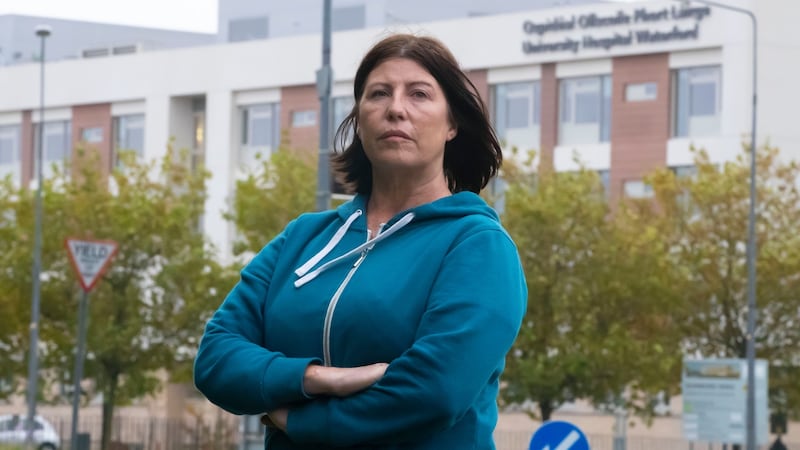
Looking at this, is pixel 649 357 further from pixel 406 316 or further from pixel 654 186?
pixel 406 316

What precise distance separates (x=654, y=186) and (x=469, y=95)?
41.4m

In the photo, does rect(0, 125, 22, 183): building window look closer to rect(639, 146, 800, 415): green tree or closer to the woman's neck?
rect(639, 146, 800, 415): green tree

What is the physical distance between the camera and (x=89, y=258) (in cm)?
2344

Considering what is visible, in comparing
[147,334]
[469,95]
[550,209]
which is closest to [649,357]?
[550,209]

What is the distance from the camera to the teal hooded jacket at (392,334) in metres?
3.18

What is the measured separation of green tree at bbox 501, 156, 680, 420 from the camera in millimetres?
40531

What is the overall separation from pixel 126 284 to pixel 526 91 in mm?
19655

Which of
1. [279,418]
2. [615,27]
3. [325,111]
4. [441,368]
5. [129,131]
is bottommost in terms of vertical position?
[279,418]

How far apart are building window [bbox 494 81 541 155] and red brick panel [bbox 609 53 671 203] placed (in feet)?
10.0

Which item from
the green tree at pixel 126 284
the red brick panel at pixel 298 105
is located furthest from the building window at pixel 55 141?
the green tree at pixel 126 284

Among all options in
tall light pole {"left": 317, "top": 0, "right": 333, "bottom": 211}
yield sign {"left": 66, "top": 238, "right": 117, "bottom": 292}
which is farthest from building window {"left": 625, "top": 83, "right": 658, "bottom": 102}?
yield sign {"left": 66, "top": 238, "right": 117, "bottom": 292}

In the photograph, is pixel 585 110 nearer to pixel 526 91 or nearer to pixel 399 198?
pixel 526 91

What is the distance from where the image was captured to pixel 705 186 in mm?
42625

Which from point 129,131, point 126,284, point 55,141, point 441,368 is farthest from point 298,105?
point 441,368
